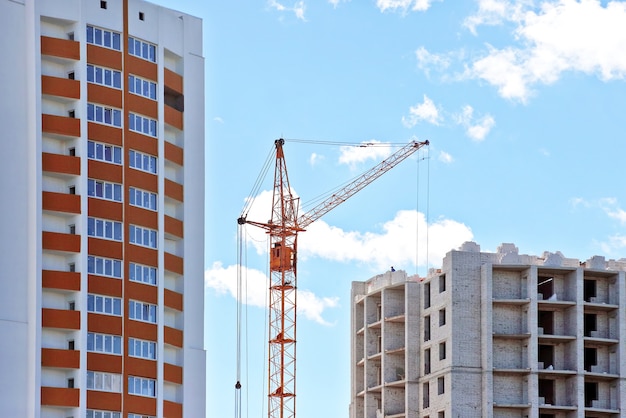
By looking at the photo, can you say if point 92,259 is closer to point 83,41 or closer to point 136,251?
point 136,251

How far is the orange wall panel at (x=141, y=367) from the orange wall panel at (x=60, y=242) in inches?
314

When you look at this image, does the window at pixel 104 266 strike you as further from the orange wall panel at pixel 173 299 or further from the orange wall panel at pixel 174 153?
the orange wall panel at pixel 174 153

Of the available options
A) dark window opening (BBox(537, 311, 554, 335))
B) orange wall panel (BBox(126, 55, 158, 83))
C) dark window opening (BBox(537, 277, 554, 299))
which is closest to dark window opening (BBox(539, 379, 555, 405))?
dark window opening (BBox(537, 311, 554, 335))

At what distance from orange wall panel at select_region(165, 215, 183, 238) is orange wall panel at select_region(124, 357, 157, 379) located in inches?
359

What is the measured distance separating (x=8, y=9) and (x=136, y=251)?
57.6ft

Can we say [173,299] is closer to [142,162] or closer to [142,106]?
[142,162]

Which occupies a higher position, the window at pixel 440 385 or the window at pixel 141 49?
the window at pixel 141 49

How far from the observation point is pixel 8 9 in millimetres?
109062

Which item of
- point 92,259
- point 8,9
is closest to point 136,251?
point 92,259

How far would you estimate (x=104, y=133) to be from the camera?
111 metres

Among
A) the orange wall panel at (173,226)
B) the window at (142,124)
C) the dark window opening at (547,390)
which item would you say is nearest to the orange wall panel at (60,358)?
the orange wall panel at (173,226)

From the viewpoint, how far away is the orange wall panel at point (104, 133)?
111 meters

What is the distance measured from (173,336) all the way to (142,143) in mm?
12926

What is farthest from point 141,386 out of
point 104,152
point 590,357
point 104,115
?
point 590,357
